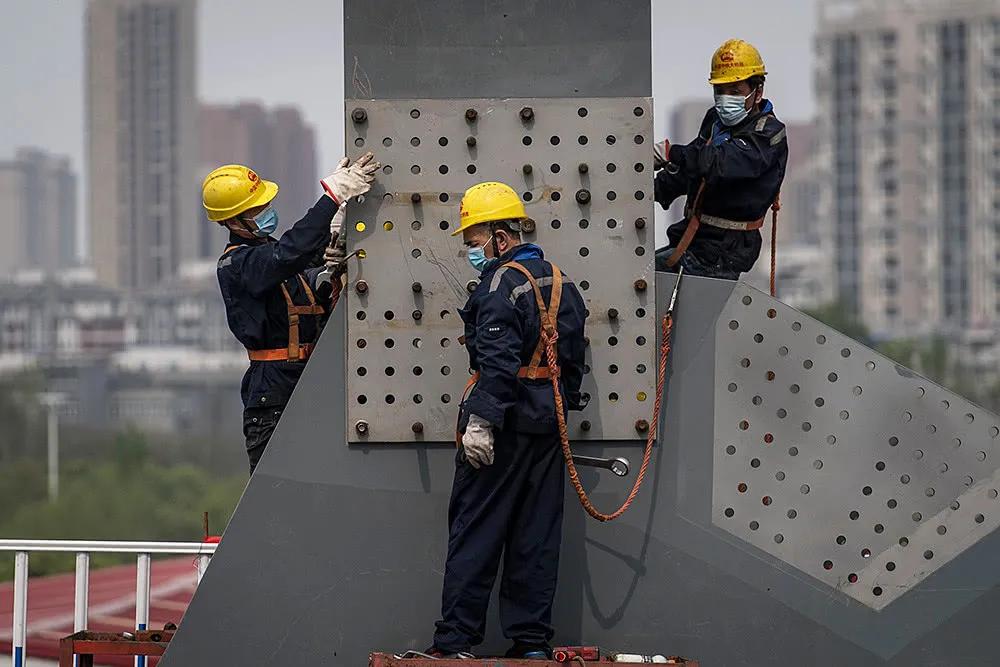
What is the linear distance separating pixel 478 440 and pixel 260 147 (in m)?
124

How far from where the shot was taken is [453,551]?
4789 mm

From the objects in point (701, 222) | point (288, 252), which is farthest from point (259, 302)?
point (701, 222)

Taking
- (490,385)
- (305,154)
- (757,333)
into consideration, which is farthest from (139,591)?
(305,154)

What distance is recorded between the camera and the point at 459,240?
16.4ft

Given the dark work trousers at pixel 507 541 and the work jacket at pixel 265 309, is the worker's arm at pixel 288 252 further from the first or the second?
the dark work trousers at pixel 507 541

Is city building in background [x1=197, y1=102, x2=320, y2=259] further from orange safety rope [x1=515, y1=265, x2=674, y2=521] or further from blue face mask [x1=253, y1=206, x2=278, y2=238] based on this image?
orange safety rope [x1=515, y1=265, x2=674, y2=521]

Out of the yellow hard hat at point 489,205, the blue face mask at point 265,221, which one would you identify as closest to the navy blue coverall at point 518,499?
the yellow hard hat at point 489,205

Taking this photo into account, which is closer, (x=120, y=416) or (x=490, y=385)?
(x=490, y=385)

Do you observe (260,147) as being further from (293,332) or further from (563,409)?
(563,409)

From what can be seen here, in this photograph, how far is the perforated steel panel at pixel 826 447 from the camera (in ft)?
16.5

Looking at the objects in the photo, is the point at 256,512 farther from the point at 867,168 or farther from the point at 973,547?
the point at 867,168

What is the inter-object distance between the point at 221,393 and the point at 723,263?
92739 millimetres

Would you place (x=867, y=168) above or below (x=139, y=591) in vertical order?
above

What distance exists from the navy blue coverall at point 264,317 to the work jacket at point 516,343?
3.12 ft
